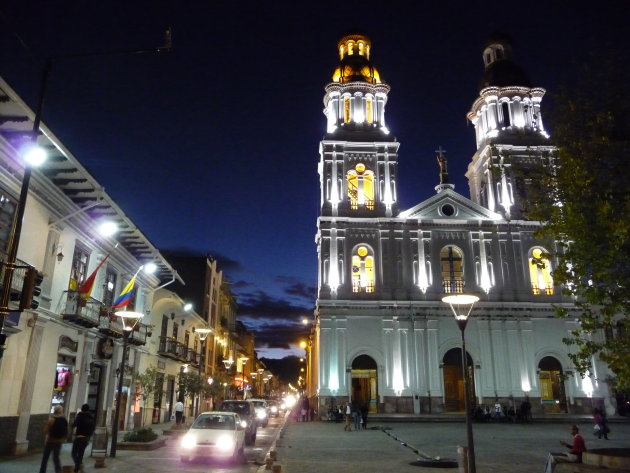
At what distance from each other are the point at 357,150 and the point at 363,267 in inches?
386

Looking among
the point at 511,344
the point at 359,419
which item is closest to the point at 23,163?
the point at 359,419

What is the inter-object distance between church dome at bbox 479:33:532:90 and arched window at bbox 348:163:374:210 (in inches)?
533

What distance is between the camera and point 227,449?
596 inches

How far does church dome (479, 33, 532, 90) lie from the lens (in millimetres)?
47688

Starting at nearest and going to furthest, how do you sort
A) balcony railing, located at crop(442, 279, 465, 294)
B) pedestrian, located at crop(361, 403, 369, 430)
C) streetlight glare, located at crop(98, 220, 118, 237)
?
streetlight glare, located at crop(98, 220, 118, 237)
pedestrian, located at crop(361, 403, 369, 430)
balcony railing, located at crop(442, 279, 465, 294)

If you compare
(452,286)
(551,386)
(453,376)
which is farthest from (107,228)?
(551,386)

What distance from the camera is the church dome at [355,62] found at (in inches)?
1877

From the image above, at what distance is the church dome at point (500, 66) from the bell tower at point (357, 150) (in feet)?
31.0

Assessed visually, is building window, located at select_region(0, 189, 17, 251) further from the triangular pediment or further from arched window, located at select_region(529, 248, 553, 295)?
arched window, located at select_region(529, 248, 553, 295)

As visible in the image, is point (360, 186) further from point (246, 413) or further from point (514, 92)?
point (246, 413)

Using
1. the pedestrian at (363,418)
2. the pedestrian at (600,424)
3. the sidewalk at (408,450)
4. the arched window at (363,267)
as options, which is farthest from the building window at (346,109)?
the pedestrian at (600,424)

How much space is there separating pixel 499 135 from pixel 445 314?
16.3 metres

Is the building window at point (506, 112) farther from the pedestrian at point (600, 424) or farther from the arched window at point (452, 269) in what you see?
the pedestrian at point (600, 424)

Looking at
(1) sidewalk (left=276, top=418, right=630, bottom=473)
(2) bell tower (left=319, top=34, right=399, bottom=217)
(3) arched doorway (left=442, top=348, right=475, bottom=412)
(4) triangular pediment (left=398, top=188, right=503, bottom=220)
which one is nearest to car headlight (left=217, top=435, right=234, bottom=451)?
(1) sidewalk (left=276, top=418, right=630, bottom=473)
